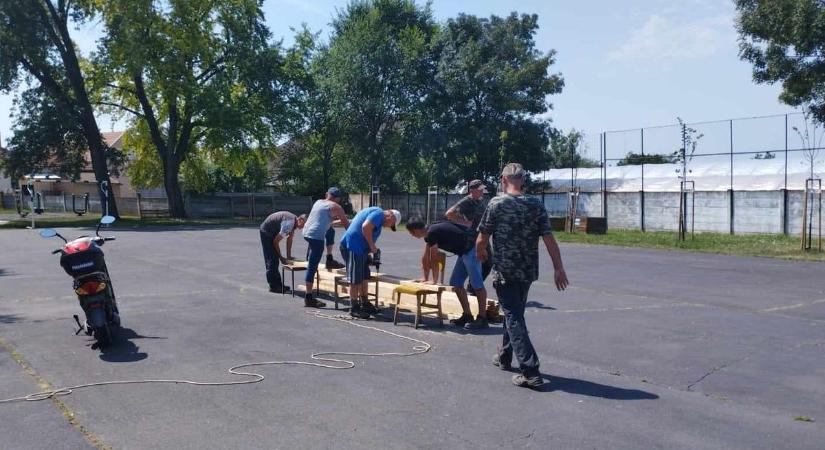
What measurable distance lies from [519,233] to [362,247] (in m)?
3.60

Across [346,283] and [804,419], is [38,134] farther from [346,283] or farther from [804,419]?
[804,419]

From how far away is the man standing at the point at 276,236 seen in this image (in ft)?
38.3

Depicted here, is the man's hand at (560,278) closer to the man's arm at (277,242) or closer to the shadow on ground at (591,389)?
the shadow on ground at (591,389)

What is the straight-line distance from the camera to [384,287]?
34.3ft

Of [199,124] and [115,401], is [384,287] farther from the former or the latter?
[199,124]

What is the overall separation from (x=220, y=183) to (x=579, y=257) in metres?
38.9

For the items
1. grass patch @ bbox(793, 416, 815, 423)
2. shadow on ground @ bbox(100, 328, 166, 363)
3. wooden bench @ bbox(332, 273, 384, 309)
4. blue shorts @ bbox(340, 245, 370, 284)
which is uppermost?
blue shorts @ bbox(340, 245, 370, 284)

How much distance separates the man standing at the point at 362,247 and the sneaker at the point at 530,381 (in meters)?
3.54

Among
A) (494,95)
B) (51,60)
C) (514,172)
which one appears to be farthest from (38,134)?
(514,172)

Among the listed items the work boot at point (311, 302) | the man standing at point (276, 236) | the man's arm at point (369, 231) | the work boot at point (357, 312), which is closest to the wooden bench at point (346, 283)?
the work boot at point (311, 302)

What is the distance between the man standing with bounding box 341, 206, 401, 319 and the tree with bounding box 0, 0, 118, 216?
33.3 metres

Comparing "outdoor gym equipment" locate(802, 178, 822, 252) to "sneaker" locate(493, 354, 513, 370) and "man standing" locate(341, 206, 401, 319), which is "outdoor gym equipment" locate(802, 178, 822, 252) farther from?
"sneaker" locate(493, 354, 513, 370)

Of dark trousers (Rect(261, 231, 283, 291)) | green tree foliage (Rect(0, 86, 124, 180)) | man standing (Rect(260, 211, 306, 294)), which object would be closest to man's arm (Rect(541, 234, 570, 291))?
man standing (Rect(260, 211, 306, 294))

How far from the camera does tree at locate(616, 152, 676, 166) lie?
35.7 metres
